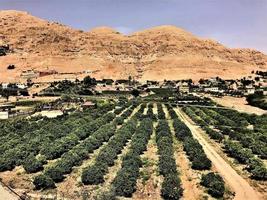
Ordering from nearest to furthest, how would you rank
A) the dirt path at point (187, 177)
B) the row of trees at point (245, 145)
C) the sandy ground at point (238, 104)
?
the dirt path at point (187, 177), the row of trees at point (245, 145), the sandy ground at point (238, 104)

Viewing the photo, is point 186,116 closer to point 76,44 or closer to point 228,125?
point 228,125

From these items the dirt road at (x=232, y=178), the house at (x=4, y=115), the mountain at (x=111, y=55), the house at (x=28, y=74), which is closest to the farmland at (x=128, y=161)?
the dirt road at (x=232, y=178)

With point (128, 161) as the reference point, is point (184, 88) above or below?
above

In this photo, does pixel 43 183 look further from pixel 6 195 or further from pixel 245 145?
pixel 245 145

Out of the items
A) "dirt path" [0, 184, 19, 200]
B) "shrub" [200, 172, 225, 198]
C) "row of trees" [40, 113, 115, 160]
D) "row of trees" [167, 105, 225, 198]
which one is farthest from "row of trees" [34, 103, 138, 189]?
"shrub" [200, 172, 225, 198]

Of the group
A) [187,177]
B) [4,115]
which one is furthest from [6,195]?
[4,115]

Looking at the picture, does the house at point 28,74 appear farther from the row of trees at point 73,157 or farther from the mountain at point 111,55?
the row of trees at point 73,157

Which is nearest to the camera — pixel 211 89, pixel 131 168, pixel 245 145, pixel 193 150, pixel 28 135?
pixel 131 168

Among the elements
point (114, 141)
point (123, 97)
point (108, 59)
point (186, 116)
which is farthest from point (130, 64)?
point (114, 141)
